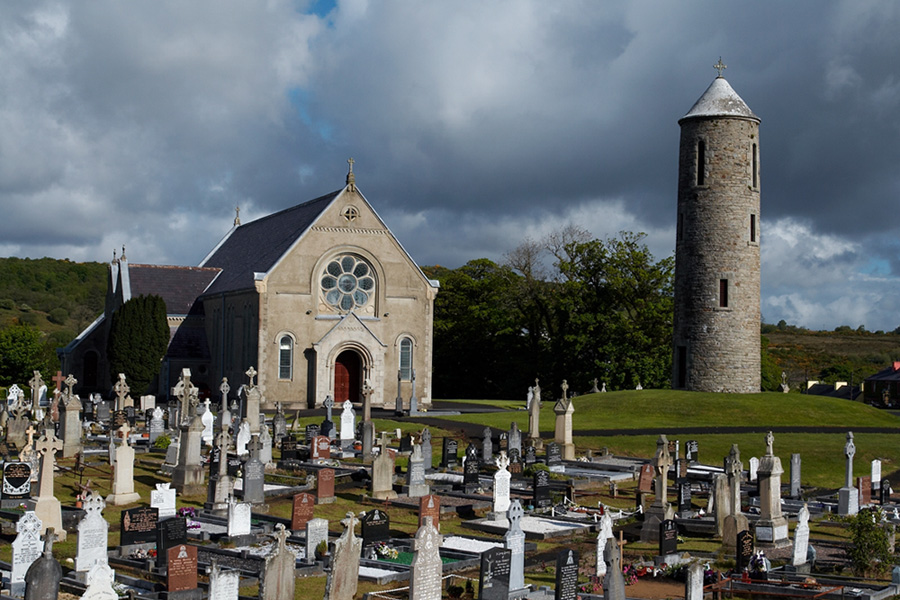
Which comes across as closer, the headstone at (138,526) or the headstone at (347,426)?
the headstone at (138,526)

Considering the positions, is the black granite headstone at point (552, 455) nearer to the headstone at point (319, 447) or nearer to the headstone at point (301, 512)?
the headstone at point (319, 447)

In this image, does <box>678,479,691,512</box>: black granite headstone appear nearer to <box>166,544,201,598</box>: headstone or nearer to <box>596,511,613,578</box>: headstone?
<box>596,511,613,578</box>: headstone

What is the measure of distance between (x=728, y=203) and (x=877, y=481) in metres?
22.0

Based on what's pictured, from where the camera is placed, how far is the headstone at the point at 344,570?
13.8 metres

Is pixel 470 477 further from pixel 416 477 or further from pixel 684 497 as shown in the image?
pixel 684 497

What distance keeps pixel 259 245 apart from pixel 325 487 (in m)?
35.6

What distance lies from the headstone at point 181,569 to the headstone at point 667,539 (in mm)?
7563

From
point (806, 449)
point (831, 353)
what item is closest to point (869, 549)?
point (806, 449)

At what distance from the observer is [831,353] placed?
132625 millimetres

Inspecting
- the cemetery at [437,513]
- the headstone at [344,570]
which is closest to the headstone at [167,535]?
the cemetery at [437,513]

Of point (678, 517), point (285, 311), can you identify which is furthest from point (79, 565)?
point (285, 311)

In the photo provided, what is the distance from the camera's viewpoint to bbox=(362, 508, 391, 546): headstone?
57.3ft

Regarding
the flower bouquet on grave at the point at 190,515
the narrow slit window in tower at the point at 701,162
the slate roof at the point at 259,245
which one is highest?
the narrow slit window in tower at the point at 701,162

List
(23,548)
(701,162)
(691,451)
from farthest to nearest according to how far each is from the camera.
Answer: (701,162), (691,451), (23,548)
